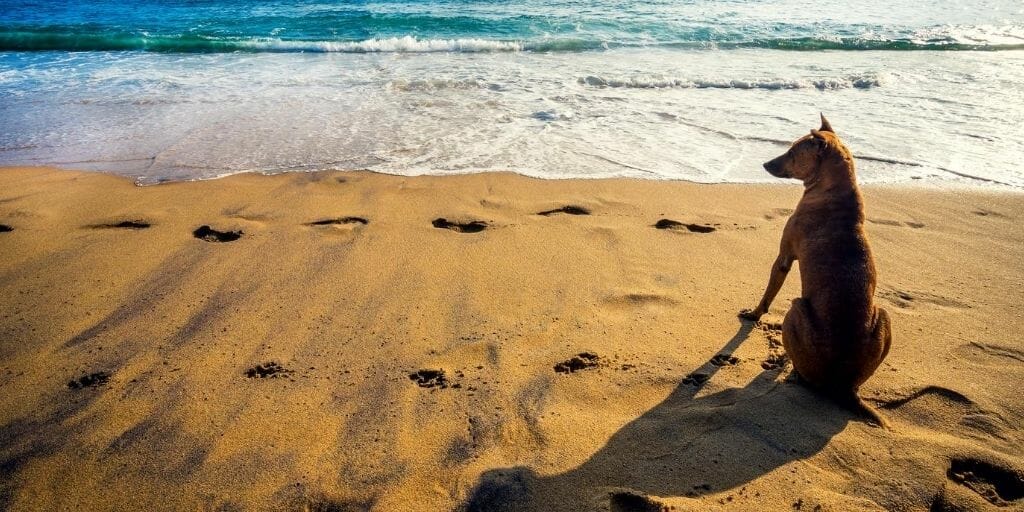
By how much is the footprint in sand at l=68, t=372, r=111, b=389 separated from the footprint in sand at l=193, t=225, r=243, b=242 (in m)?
1.61

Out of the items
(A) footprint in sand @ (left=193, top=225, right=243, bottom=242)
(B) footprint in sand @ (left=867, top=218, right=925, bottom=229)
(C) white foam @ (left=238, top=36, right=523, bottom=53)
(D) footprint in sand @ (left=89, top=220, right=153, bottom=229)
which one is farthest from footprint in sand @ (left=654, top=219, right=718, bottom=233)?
(C) white foam @ (left=238, top=36, right=523, bottom=53)

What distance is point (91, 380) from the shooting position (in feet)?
9.81

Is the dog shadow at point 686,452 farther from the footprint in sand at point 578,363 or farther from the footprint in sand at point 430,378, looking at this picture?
the footprint in sand at point 430,378

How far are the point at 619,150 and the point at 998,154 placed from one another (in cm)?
420

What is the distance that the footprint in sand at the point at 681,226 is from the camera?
467 centimetres

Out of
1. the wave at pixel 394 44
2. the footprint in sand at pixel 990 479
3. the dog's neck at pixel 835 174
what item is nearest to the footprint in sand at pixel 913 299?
the dog's neck at pixel 835 174

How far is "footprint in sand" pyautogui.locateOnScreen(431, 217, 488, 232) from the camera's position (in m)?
4.67

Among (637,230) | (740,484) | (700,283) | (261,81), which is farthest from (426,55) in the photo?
(740,484)

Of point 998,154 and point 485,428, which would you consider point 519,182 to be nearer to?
point 485,428

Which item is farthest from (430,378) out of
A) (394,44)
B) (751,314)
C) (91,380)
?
Result: (394,44)

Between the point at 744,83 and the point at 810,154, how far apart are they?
658 cm

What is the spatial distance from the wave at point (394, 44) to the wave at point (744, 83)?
11.0 feet

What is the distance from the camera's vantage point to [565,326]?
349 cm

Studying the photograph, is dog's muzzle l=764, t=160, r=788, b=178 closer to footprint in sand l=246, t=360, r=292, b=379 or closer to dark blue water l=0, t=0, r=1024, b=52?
footprint in sand l=246, t=360, r=292, b=379
